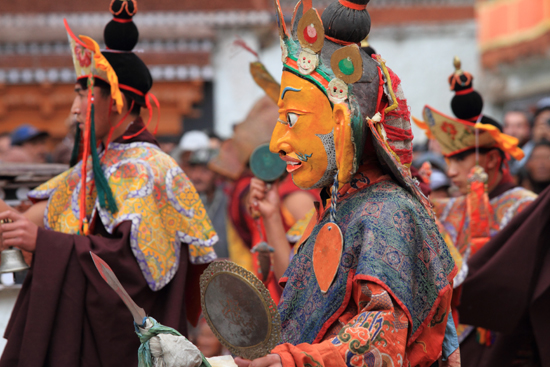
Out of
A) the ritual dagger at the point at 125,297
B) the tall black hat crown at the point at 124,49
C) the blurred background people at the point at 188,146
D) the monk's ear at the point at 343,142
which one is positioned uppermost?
the tall black hat crown at the point at 124,49

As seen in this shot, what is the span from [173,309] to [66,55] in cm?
807

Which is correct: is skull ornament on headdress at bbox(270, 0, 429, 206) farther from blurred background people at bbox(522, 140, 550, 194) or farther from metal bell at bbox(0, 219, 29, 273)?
blurred background people at bbox(522, 140, 550, 194)

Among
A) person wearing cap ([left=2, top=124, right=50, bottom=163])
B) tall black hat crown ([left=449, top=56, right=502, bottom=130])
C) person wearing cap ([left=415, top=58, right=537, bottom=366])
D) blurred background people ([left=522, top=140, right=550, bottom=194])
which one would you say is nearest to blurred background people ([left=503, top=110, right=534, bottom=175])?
blurred background people ([left=522, top=140, right=550, bottom=194])

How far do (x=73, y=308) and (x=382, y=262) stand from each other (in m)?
1.51

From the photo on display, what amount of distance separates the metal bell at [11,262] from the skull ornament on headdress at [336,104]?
131 centimetres

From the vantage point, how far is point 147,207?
9.65ft

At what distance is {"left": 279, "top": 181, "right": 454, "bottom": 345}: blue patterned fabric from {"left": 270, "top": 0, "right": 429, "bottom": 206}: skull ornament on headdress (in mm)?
102

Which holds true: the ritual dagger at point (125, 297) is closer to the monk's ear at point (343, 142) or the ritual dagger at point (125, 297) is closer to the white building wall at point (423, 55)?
the monk's ear at point (343, 142)

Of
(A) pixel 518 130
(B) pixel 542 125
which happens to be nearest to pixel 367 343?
(B) pixel 542 125

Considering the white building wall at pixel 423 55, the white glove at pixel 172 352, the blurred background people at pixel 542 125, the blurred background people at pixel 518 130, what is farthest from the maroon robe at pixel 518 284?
the white building wall at pixel 423 55

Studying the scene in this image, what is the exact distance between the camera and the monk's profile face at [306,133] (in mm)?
2084

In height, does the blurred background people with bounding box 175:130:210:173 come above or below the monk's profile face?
below

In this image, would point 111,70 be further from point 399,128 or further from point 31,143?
point 31,143

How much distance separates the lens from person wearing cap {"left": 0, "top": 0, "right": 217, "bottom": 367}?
2.77 metres
